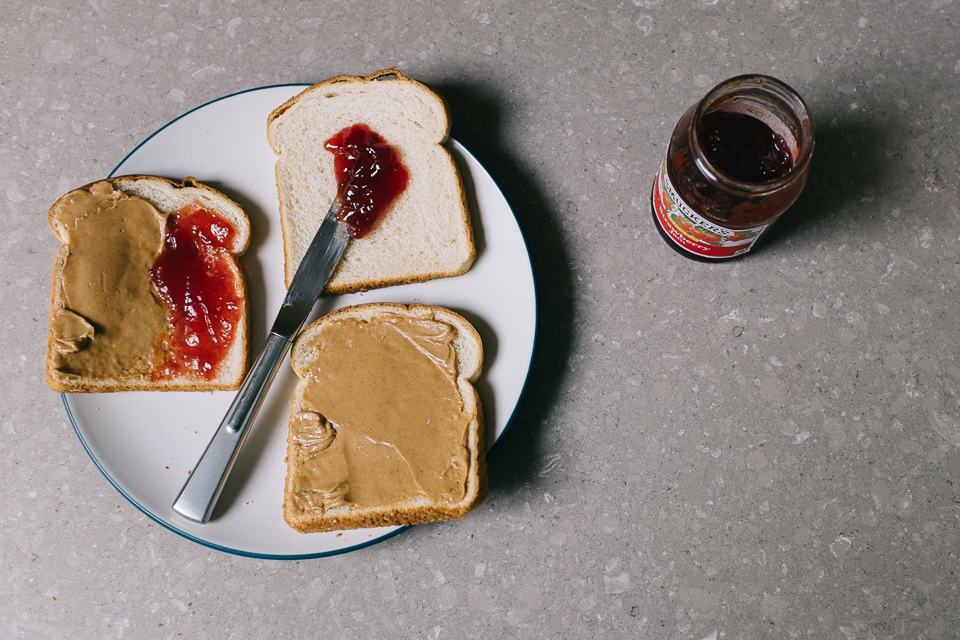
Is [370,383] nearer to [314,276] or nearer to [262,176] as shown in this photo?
[314,276]

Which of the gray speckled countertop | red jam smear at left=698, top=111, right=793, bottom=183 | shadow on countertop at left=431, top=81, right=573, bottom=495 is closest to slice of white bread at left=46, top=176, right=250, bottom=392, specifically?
the gray speckled countertop

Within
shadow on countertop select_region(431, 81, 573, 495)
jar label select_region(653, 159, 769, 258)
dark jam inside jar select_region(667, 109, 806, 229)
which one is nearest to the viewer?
dark jam inside jar select_region(667, 109, 806, 229)

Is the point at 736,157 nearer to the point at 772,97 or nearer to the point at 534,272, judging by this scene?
the point at 772,97

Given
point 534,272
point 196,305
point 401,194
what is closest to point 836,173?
point 534,272

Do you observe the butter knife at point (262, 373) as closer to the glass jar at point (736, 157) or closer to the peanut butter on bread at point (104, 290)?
the peanut butter on bread at point (104, 290)

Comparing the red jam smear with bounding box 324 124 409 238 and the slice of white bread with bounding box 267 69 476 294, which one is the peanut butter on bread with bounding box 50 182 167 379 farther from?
the red jam smear with bounding box 324 124 409 238

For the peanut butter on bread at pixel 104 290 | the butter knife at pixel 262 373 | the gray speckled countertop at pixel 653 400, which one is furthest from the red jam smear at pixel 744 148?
the peanut butter on bread at pixel 104 290
